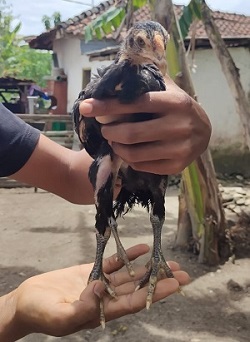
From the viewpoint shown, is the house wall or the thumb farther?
the house wall

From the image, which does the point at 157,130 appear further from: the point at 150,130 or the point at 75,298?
the point at 75,298

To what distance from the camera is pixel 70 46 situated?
54.2 feet

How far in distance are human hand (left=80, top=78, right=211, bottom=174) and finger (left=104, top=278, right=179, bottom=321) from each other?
1.10 ft

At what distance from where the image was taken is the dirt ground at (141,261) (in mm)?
4387

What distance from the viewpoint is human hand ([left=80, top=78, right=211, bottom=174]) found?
1.45 meters

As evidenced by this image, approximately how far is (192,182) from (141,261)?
1.02m

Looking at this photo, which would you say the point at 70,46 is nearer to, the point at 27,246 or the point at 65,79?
the point at 65,79

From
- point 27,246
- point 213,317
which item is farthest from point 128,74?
point 27,246

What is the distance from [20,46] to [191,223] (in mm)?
21275

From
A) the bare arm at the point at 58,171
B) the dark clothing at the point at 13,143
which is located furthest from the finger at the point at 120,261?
the dark clothing at the point at 13,143

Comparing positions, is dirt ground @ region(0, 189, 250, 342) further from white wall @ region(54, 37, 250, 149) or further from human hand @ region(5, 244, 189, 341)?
white wall @ region(54, 37, 250, 149)

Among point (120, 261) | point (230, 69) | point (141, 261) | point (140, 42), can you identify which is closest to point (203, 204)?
point (141, 261)

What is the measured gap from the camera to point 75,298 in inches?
67.2

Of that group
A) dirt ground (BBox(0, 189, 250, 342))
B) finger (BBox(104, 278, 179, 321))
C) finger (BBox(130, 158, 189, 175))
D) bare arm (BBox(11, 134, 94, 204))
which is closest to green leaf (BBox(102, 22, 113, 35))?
dirt ground (BBox(0, 189, 250, 342))
